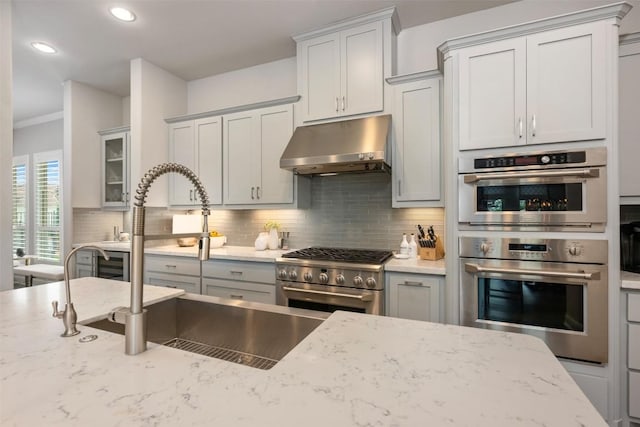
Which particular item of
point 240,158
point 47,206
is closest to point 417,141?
point 240,158

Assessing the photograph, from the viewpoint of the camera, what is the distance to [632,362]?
1.68m

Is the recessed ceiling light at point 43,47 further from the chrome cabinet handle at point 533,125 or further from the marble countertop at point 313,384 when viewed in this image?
the chrome cabinet handle at point 533,125

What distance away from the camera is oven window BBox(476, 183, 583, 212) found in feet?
5.78

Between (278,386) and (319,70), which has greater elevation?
(319,70)

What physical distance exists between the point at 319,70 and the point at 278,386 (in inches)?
103

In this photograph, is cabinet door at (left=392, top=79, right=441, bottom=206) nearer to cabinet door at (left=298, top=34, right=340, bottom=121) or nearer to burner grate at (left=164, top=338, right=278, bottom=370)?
cabinet door at (left=298, top=34, right=340, bottom=121)

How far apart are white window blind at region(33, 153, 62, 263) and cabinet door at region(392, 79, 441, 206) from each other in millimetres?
4999

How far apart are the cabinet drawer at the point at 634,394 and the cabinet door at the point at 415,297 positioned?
100 cm

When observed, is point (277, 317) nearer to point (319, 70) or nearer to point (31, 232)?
point (319, 70)

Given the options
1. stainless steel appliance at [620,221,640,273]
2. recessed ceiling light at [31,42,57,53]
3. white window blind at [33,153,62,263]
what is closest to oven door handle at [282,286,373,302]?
stainless steel appliance at [620,221,640,273]

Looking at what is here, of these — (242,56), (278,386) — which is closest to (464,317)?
(278,386)

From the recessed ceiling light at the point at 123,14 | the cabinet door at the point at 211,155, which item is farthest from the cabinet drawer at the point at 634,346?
the recessed ceiling light at the point at 123,14

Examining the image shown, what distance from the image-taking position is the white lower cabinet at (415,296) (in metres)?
2.05

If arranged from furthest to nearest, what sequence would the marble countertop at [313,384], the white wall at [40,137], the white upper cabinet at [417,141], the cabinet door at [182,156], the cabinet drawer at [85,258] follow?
1. the white wall at [40,137]
2. the cabinet drawer at [85,258]
3. the cabinet door at [182,156]
4. the white upper cabinet at [417,141]
5. the marble countertop at [313,384]
